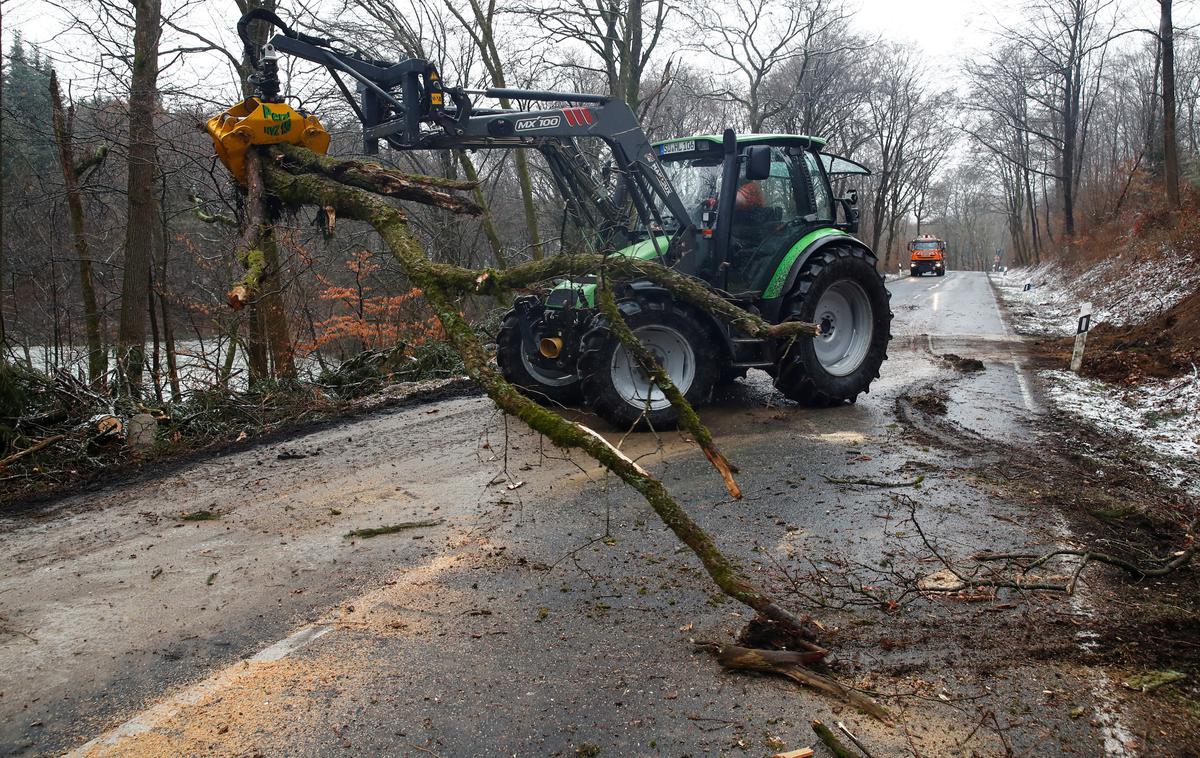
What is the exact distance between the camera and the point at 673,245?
301 inches

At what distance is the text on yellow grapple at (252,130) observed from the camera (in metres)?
5.48

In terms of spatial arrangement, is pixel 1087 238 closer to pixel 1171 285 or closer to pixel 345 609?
pixel 1171 285

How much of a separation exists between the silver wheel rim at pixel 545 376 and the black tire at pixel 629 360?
39.8 inches

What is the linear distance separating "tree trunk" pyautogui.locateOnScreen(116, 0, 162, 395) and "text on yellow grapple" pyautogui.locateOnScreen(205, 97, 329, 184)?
526 centimetres

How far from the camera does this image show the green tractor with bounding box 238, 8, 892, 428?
6.62m

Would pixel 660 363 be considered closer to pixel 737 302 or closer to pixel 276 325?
pixel 737 302

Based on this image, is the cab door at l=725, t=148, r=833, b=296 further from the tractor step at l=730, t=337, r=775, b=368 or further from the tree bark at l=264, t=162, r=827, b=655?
the tree bark at l=264, t=162, r=827, b=655

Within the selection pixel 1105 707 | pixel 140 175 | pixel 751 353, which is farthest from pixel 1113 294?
pixel 140 175

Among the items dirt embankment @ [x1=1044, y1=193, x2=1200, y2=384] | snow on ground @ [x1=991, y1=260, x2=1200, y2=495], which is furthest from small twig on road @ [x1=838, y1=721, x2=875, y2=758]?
dirt embankment @ [x1=1044, y1=193, x2=1200, y2=384]

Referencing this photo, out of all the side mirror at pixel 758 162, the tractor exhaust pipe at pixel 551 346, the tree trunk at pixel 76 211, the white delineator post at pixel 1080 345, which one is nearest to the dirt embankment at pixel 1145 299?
the white delineator post at pixel 1080 345

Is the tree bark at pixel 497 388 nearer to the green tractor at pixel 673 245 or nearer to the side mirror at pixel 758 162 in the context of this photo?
the green tractor at pixel 673 245

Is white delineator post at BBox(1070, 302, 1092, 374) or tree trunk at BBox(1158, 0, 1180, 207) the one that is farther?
tree trunk at BBox(1158, 0, 1180, 207)

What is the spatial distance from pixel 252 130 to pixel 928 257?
4253cm

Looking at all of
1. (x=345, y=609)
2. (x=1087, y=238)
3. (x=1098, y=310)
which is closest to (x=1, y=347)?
(x=345, y=609)
